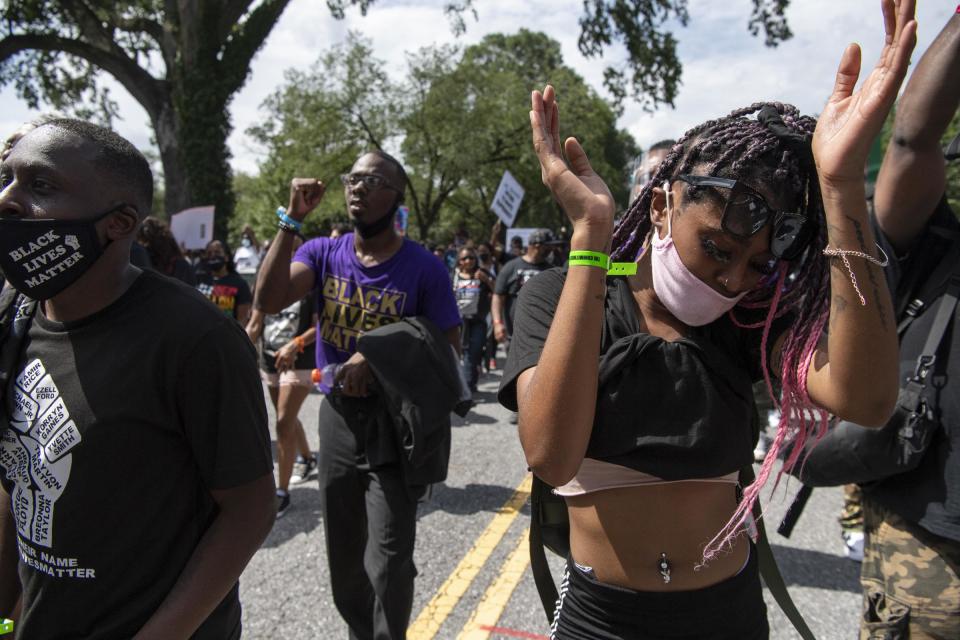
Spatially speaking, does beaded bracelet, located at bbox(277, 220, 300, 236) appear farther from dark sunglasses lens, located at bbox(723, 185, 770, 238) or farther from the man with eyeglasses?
dark sunglasses lens, located at bbox(723, 185, 770, 238)

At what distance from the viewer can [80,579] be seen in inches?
58.7

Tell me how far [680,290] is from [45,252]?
1.43 meters

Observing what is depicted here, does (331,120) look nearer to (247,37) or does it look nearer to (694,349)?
(247,37)

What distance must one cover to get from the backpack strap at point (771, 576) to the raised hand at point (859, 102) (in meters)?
0.83

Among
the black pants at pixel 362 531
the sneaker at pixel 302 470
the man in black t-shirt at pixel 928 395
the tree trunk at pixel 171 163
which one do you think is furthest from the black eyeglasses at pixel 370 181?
the tree trunk at pixel 171 163

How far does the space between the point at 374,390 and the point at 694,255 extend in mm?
1719

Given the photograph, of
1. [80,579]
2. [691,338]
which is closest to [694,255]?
[691,338]

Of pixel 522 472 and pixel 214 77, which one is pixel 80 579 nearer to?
pixel 522 472

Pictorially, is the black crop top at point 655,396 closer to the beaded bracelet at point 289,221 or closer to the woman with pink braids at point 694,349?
the woman with pink braids at point 694,349

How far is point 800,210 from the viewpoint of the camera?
159 centimetres

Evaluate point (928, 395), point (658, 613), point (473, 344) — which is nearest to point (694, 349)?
point (658, 613)

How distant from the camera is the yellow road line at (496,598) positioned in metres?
3.20

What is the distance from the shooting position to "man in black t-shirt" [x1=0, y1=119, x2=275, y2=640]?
147cm

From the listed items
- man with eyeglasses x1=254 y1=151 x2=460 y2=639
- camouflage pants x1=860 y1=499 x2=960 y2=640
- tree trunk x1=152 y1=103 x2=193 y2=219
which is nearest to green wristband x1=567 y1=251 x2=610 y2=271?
camouflage pants x1=860 y1=499 x2=960 y2=640
